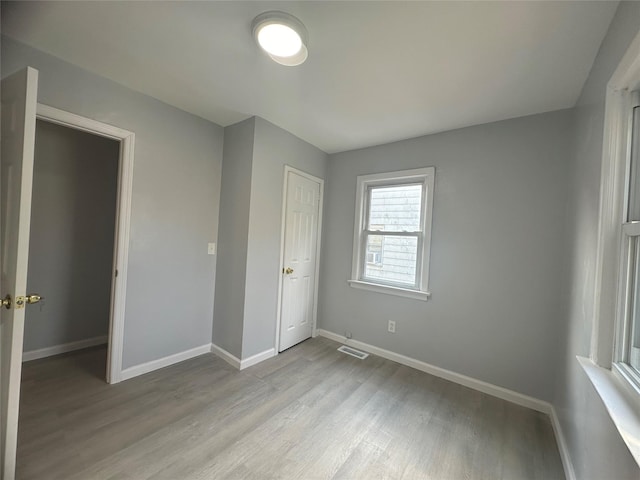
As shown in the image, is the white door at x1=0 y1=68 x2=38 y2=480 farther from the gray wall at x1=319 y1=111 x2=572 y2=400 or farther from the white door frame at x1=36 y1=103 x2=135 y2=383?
the gray wall at x1=319 y1=111 x2=572 y2=400

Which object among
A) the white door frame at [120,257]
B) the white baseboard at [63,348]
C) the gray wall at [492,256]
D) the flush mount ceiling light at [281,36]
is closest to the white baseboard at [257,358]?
the white door frame at [120,257]

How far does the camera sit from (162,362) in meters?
2.46

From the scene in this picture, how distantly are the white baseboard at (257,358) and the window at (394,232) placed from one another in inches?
47.4

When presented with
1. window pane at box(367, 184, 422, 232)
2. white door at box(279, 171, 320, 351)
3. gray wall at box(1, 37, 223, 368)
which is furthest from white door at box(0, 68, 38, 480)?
window pane at box(367, 184, 422, 232)

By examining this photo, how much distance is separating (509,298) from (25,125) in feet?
10.8

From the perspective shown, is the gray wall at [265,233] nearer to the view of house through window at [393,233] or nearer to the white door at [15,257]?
the view of house through window at [393,233]

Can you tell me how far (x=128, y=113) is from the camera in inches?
84.9

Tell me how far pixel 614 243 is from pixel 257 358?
2.75 metres

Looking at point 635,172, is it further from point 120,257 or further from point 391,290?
point 120,257

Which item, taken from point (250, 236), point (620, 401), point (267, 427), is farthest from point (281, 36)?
point (267, 427)

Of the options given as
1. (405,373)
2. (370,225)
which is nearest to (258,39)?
(370,225)

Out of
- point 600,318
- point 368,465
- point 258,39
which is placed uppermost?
point 258,39

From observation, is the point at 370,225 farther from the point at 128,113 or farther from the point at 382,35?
the point at 128,113

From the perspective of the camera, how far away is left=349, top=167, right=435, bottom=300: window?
2.72 m
